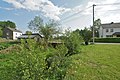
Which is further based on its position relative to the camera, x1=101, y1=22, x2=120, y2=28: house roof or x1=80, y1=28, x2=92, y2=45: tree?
x1=101, y1=22, x2=120, y2=28: house roof

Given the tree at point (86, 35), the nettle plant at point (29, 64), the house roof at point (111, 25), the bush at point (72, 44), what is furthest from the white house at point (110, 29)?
the nettle plant at point (29, 64)

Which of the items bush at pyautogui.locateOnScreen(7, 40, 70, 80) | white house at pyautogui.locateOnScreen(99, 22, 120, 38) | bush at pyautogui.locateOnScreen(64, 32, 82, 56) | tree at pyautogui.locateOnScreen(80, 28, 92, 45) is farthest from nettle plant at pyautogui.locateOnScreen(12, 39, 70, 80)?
white house at pyautogui.locateOnScreen(99, 22, 120, 38)

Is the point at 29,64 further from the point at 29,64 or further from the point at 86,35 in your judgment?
the point at 86,35

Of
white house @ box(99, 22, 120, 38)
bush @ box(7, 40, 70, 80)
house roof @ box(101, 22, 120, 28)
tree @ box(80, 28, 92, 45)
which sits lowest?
bush @ box(7, 40, 70, 80)

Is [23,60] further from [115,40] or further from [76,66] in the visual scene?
[115,40]

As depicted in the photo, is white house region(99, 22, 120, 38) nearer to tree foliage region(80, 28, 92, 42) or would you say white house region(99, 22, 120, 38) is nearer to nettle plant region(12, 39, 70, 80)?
tree foliage region(80, 28, 92, 42)

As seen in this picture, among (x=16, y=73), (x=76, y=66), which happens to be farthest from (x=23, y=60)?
(x=76, y=66)

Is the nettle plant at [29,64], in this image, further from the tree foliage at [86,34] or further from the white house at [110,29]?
the white house at [110,29]

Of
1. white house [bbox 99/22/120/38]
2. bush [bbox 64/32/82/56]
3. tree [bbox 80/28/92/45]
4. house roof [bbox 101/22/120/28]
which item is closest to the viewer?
bush [bbox 64/32/82/56]

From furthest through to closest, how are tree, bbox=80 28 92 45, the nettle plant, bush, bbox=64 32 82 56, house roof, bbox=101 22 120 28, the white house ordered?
house roof, bbox=101 22 120 28 → the white house → tree, bbox=80 28 92 45 → bush, bbox=64 32 82 56 → the nettle plant

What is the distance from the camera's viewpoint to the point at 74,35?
1466 cm

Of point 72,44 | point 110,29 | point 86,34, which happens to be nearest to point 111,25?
point 110,29

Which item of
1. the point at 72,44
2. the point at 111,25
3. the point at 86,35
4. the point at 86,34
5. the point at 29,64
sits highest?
the point at 111,25

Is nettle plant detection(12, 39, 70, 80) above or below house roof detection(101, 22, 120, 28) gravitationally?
below
